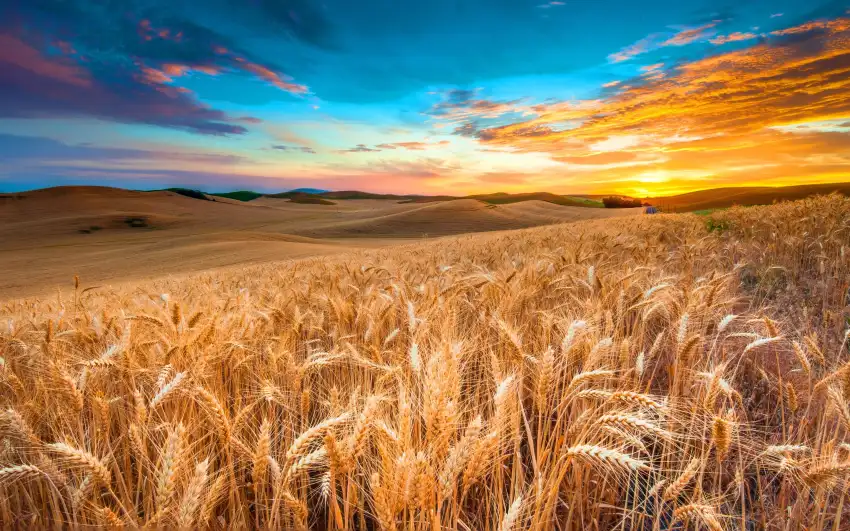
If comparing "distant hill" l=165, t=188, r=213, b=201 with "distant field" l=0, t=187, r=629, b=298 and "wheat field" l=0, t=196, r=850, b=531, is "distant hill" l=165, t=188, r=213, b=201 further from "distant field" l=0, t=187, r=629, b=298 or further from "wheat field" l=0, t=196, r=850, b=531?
"wheat field" l=0, t=196, r=850, b=531

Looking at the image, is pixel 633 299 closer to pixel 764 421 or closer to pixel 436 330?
pixel 764 421

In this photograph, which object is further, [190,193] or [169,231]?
[190,193]

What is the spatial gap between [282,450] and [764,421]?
2.32 metres

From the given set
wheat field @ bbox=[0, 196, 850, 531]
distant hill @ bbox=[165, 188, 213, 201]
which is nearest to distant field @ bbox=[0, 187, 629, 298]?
distant hill @ bbox=[165, 188, 213, 201]

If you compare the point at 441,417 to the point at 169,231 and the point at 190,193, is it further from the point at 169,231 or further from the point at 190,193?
the point at 190,193

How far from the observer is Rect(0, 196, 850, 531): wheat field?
1159 millimetres

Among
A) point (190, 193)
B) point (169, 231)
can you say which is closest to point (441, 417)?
point (169, 231)

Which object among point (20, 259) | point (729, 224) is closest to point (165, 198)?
point (20, 259)

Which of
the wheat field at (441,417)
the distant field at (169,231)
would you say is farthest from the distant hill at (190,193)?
the wheat field at (441,417)

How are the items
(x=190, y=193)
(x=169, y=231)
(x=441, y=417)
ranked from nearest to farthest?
1. (x=441, y=417)
2. (x=169, y=231)
3. (x=190, y=193)

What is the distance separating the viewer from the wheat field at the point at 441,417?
3.80 ft

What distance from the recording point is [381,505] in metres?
1.03

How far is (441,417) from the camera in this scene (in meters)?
1.20

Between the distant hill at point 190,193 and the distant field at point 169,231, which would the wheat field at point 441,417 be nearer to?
the distant field at point 169,231
